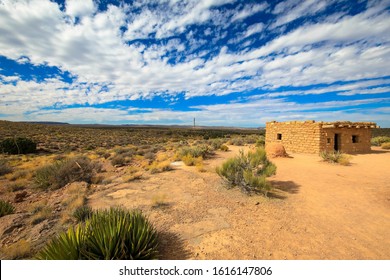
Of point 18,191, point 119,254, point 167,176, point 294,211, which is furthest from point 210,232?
point 18,191

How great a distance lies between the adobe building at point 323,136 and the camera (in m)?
13.6

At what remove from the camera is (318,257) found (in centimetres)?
324

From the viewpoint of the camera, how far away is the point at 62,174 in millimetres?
8094

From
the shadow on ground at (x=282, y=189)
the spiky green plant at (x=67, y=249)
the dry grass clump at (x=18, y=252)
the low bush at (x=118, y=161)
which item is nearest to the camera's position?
the spiky green plant at (x=67, y=249)

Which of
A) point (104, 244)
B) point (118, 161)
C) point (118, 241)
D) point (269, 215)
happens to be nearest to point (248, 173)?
point (269, 215)

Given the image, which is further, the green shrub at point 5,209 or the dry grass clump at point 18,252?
the green shrub at point 5,209

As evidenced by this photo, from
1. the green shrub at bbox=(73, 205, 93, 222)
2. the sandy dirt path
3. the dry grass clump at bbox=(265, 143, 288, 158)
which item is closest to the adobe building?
the dry grass clump at bbox=(265, 143, 288, 158)

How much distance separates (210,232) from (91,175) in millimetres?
6990

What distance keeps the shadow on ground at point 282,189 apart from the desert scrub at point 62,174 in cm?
732

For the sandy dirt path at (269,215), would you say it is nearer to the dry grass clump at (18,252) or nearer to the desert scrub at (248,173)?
the desert scrub at (248,173)

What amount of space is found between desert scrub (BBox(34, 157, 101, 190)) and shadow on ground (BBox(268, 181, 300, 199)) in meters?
7.32

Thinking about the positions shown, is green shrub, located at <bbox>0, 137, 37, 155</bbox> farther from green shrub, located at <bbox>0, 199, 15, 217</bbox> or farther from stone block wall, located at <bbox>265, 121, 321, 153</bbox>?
stone block wall, located at <bbox>265, 121, 321, 153</bbox>

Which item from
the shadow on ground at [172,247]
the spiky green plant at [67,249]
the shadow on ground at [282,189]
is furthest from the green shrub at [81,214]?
the shadow on ground at [282,189]

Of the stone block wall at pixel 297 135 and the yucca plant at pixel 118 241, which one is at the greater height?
the stone block wall at pixel 297 135
